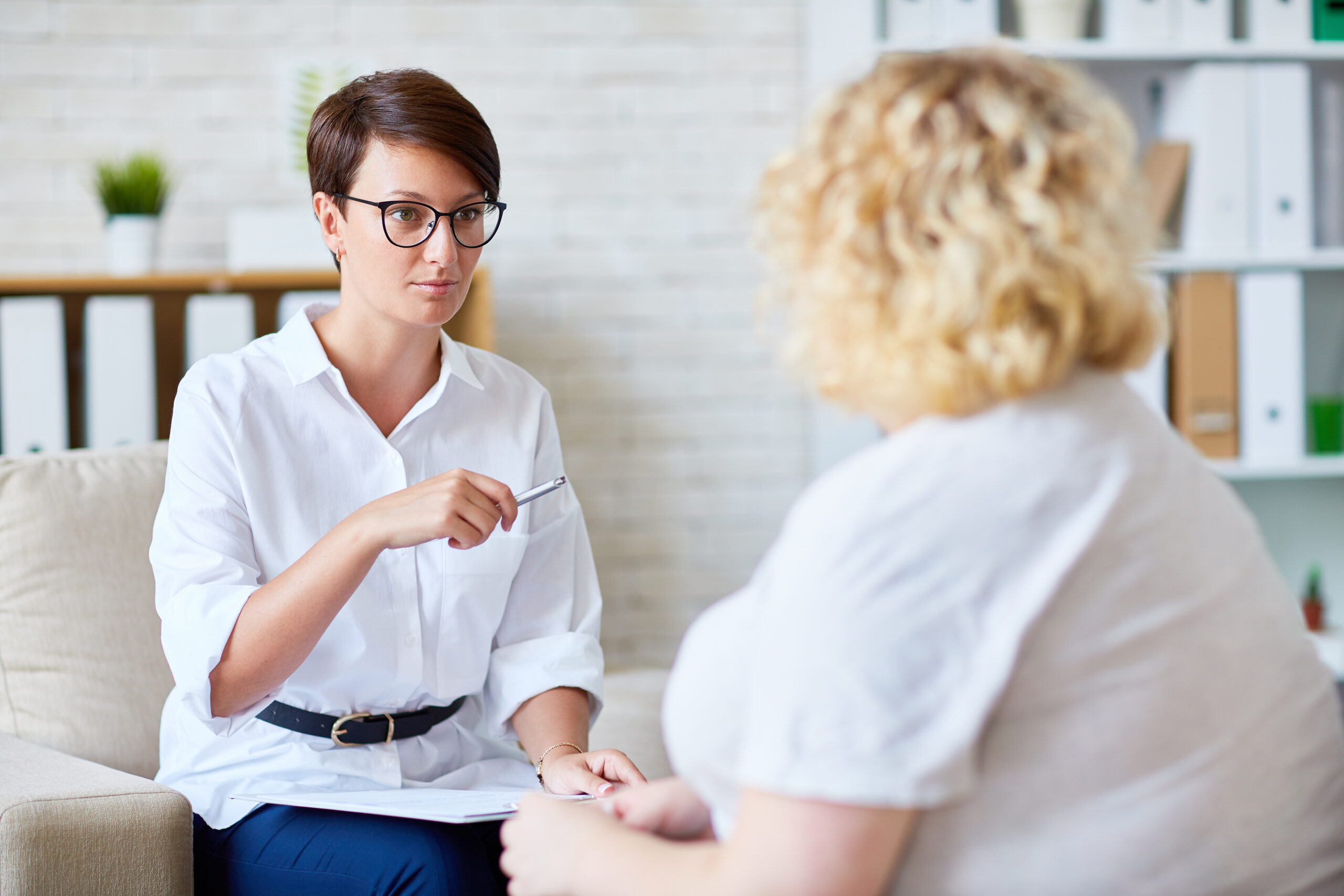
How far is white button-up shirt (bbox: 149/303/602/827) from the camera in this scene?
3.94ft

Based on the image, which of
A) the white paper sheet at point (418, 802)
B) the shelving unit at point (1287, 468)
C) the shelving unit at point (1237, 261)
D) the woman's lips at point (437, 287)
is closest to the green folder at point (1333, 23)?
the shelving unit at point (1237, 261)

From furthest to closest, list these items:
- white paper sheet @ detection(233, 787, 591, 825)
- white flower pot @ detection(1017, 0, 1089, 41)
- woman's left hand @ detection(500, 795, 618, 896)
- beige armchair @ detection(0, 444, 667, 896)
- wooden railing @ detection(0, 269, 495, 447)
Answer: white flower pot @ detection(1017, 0, 1089, 41)
wooden railing @ detection(0, 269, 495, 447)
beige armchair @ detection(0, 444, 667, 896)
white paper sheet @ detection(233, 787, 591, 825)
woman's left hand @ detection(500, 795, 618, 896)

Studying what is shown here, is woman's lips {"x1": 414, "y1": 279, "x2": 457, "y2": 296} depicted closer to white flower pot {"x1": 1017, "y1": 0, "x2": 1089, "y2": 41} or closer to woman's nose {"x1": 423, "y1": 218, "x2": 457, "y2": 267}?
woman's nose {"x1": 423, "y1": 218, "x2": 457, "y2": 267}

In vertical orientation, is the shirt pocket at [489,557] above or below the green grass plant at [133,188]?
below

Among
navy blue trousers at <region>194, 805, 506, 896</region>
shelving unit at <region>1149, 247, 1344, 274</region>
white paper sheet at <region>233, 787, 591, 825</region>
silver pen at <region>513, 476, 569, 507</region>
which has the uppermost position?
shelving unit at <region>1149, 247, 1344, 274</region>

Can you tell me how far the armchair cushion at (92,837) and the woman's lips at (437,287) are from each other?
582 mm

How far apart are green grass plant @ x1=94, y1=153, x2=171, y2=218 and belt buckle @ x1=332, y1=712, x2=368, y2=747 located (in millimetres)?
1507

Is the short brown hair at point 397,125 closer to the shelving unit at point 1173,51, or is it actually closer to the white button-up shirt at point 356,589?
the white button-up shirt at point 356,589

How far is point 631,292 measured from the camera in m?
2.71

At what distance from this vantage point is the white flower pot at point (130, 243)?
2.31 meters

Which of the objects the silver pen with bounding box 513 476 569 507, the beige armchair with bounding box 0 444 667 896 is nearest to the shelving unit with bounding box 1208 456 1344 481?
the beige armchair with bounding box 0 444 667 896

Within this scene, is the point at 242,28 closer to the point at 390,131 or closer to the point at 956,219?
the point at 390,131

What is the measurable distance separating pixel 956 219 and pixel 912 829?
1.09ft

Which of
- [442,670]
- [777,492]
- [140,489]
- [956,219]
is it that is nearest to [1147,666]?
[956,219]
